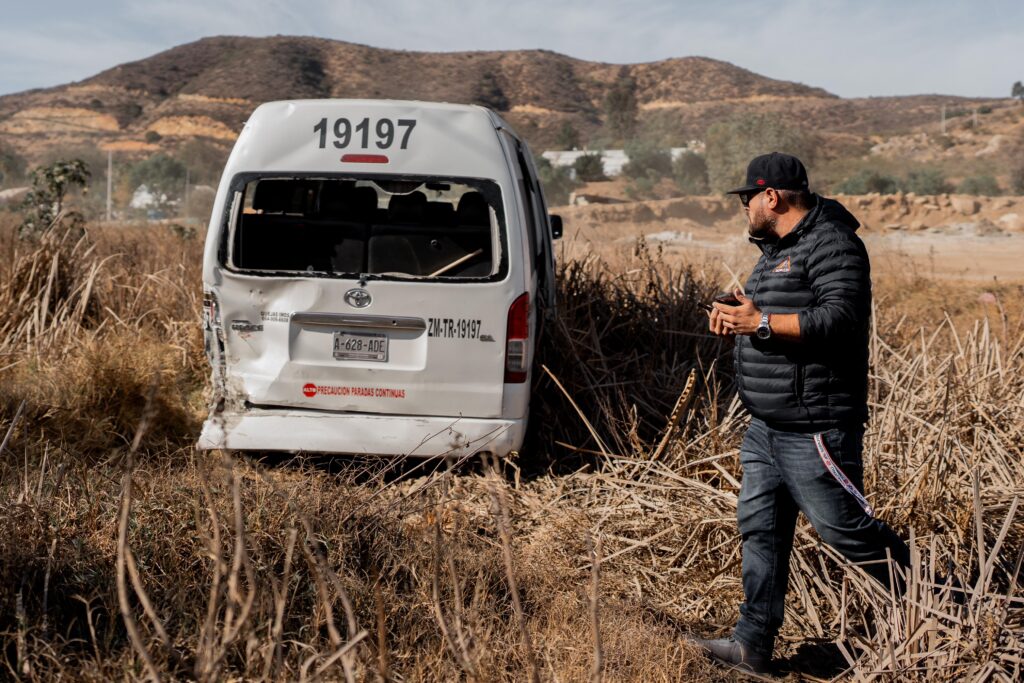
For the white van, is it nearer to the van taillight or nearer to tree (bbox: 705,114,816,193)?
A: the van taillight

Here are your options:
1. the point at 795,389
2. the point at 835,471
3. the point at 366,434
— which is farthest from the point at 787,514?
the point at 366,434

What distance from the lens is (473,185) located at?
4715 mm

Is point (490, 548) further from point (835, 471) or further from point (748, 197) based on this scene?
point (748, 197)

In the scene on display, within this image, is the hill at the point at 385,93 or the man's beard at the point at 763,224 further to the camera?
the hill at the point at 385,93

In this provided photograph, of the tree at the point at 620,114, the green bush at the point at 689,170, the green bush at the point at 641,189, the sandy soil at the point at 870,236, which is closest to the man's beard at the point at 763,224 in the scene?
the sandy soil at the point at 870,236

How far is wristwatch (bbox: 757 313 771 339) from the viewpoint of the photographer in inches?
119

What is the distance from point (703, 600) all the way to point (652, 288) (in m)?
3.54

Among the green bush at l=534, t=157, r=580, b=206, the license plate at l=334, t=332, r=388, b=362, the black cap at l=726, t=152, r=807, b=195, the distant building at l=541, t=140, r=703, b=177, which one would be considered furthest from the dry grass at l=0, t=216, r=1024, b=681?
the distant building at l=541, t=140, r=703, b=177

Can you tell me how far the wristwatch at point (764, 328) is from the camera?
303 centimetres

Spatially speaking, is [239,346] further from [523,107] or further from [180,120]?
[523,107]

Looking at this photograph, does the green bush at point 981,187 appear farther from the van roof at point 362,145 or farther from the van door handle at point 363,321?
the van door handle at point 363,321

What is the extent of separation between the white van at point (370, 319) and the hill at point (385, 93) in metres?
56.7

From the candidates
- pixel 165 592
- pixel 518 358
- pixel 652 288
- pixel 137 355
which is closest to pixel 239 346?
pixel 518 358

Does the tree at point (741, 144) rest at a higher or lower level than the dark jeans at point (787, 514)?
higher
